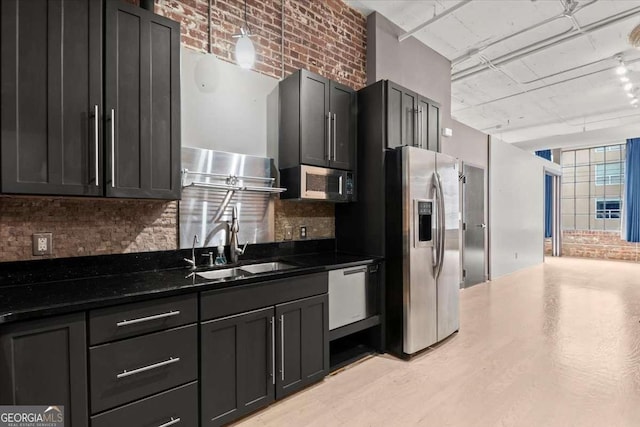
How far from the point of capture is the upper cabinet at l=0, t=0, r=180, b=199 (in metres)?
1.58

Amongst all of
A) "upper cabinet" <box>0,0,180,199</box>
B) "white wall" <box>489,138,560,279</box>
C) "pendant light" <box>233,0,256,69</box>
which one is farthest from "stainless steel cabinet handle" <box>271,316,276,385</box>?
"white wall" <box>489,138,560,279</box>

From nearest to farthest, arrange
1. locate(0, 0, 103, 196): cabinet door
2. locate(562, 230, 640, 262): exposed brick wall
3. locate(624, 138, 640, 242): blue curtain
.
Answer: locate(0, 0, 103, 196): cabinet door
locate(624, 138, 640, 242): blue curtain
locate(562, 230, 640, 262): exposed brick wall

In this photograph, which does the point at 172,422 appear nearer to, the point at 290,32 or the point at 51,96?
the point at 51,96

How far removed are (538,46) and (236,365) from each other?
209 inches

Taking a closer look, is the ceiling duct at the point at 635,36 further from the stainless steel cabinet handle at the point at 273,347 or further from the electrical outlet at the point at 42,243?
the electrical outlet at the point at 42,243

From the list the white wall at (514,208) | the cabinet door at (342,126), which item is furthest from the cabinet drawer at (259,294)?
the white wall at (514,208)

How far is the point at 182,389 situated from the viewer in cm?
182

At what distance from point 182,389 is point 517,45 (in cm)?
550

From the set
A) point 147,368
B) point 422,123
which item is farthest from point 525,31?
point 147,368

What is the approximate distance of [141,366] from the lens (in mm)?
1688

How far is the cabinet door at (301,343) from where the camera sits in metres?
2.25

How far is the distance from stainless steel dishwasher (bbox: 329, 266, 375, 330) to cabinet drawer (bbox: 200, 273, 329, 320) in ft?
0.57

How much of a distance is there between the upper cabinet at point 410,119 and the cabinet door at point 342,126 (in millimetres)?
344

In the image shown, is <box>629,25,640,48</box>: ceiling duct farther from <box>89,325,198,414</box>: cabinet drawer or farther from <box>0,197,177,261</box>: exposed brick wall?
<box>89,325,198,414</box>: cabinet drawer
